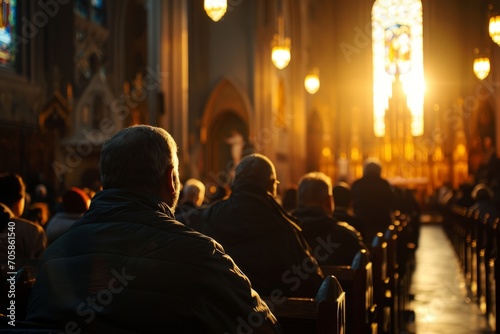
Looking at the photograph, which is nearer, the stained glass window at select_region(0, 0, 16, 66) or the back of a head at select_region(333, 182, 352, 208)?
the back of a head at select_region(333, 182, 352, 208)

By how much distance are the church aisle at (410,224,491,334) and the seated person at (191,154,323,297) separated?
2956 millimetres

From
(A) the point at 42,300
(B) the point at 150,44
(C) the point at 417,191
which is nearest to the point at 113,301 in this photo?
(A) the point at 42,300

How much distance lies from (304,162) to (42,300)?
2565cm

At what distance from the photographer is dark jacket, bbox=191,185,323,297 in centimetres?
371

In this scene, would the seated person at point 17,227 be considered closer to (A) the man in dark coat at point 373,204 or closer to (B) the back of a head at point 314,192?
(B) the back of a head at point 314,192

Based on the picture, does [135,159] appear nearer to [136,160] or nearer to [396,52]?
[136,160]

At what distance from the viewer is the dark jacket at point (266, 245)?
371 cm

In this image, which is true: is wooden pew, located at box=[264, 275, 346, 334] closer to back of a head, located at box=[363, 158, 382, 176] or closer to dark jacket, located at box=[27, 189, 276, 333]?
dark jacket, located at box=[27, 189, 276, 333]

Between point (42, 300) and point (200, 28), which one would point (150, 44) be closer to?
point (200, 28)

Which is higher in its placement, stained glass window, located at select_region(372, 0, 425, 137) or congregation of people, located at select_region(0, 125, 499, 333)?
stained glass window, located at select_region(372, 0, 425, 137)

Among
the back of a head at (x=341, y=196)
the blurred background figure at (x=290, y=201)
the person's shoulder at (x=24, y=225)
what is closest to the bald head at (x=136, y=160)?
the person's shoulder at (x=24, y=225)

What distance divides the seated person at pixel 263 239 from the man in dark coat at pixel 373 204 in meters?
4.22

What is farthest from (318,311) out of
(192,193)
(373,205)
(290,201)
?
(373,205)

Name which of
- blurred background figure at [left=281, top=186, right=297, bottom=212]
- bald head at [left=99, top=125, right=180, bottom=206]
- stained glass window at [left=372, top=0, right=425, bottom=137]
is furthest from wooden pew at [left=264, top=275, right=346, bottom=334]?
stained glass window at [left=372, top=0, right=425, bottom=137]
